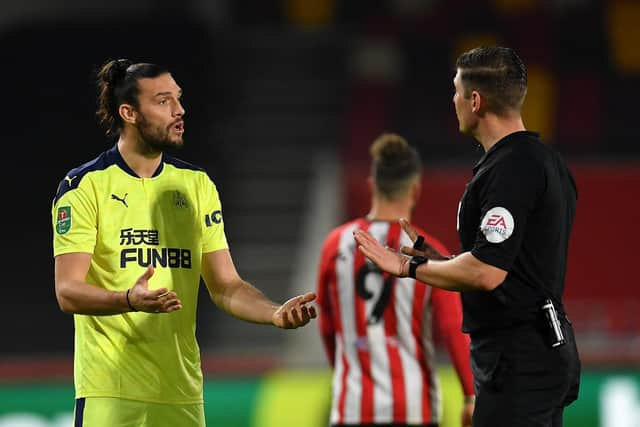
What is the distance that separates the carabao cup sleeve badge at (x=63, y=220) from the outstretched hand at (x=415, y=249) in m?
1.00

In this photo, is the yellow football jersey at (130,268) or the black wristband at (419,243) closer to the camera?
the yellow football jersey at (130,268)

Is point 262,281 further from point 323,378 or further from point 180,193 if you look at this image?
point 180,193

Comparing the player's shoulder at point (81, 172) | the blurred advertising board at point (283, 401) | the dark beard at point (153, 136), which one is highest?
the dark beard at point (153, 136)

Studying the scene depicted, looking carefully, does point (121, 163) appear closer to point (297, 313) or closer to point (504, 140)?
point (297, 313)

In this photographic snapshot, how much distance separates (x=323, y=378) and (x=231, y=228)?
4071 mm

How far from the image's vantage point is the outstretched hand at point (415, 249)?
3.56 metres

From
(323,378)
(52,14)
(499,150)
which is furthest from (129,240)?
(52,14)

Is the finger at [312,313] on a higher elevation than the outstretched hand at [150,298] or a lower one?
lower

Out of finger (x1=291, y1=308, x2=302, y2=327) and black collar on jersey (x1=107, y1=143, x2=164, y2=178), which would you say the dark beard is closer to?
black collar on jersey (x1=107, y1=143, x2=164, y2=178)

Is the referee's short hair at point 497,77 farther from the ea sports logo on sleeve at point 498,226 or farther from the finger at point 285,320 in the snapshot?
the finger at point 285,320

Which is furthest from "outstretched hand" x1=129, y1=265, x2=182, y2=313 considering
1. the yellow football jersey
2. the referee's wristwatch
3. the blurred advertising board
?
the blurred advertising board

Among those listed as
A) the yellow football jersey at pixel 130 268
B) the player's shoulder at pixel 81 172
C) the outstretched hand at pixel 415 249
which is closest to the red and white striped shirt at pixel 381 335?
the outstretched hand at pixel 415 249

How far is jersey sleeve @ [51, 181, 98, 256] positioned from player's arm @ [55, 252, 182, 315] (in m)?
0.03

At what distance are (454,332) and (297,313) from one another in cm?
113
